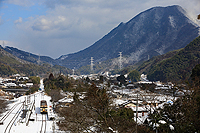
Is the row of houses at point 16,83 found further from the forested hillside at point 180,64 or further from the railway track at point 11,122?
the forested hillside at point 180,64

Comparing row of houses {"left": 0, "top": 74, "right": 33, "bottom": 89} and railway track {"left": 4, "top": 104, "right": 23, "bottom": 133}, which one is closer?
railway track {"left": 4, "top": 104, "right": 23, "bottom": 133}

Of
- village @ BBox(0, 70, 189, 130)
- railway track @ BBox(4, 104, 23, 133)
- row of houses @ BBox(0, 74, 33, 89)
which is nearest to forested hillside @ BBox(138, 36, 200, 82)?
village @ BBox(0, 70, 189, 130)

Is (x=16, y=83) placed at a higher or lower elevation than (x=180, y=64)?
lower

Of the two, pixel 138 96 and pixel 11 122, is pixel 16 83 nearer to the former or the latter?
pixel 138 96

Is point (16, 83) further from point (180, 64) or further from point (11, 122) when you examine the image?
point (11, 122)

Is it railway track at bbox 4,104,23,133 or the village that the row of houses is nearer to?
the village

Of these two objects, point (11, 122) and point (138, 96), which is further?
point (138, 96)

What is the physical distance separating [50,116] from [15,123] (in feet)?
17.1

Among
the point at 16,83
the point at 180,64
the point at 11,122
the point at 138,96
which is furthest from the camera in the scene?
the point at 16,83

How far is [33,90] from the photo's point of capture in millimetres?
73062

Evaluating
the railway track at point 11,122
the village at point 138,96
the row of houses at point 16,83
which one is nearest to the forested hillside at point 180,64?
the village at point 138,96

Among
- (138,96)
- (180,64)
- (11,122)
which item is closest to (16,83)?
(138,96)

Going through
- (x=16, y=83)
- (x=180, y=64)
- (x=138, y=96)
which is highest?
(x=180, y=64)

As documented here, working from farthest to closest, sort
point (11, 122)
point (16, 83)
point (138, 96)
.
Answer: point (16, 83), point (138, 96), point (11, 122)
